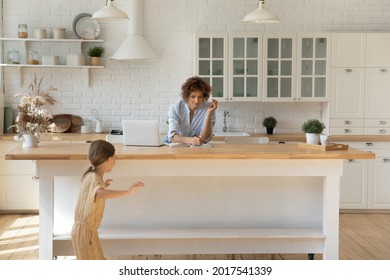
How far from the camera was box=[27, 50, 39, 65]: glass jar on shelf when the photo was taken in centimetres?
809

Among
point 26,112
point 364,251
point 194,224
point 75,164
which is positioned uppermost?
point 26,112

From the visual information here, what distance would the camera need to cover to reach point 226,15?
27.4 ft

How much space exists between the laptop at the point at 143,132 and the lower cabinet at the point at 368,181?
A: 3.25 metres

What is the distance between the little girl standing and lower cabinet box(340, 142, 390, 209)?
4212 millimetres

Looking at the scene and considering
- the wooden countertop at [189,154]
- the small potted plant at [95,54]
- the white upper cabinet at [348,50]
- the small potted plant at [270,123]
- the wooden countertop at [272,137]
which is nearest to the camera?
the wooden countertop at [189,154]

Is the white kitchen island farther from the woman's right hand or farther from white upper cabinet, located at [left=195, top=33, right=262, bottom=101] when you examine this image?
white upper cabinet, located at [left=195, top=33, right=262, bottom=101]

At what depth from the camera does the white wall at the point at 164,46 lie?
830 cm

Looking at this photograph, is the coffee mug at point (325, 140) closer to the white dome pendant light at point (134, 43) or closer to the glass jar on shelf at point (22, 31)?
the white dome pendant light at point (134, 43)

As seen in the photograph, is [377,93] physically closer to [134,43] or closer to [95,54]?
[134,43]

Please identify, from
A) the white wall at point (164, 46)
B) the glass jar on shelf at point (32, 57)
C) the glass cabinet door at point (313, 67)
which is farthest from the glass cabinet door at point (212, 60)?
the glass jar on shelf at point (32, 57)

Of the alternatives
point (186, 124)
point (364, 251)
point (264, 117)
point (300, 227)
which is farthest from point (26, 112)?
point (264, 117)

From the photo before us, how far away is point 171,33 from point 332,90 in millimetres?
2031

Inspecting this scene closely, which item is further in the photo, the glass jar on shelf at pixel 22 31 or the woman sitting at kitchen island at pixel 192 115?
the glass jar on shelf at pixel 22 31

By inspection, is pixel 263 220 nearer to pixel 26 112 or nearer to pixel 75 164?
pixel 75 164
